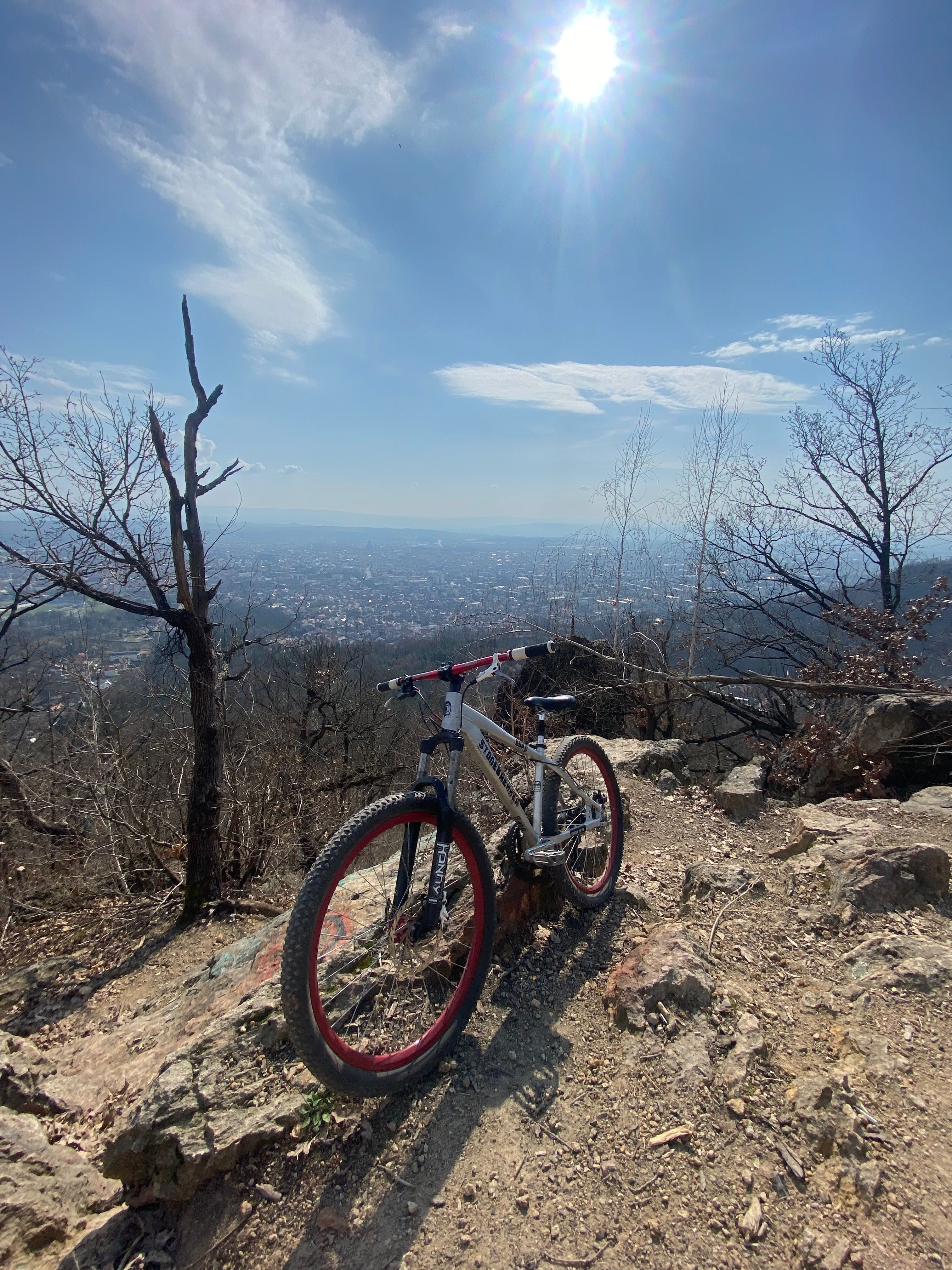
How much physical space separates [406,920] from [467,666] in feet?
3.63

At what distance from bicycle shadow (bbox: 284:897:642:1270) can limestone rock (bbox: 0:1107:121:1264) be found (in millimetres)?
791

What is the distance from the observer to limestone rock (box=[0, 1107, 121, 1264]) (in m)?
1.74

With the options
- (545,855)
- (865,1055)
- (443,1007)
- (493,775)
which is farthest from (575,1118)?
(493,775)

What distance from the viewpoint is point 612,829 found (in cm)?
363

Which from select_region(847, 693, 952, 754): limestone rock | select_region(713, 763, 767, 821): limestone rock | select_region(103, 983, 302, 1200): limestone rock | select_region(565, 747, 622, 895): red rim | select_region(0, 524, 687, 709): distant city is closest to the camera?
select_region(103, 983, 302, 1200): limestone rock

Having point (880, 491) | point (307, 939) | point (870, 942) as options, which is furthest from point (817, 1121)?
point (880, 491)

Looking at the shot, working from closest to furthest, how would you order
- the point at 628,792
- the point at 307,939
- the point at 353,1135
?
the point at 307,939 → the point at 353,1135 → the point at 628,792

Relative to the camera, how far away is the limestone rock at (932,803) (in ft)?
14.2

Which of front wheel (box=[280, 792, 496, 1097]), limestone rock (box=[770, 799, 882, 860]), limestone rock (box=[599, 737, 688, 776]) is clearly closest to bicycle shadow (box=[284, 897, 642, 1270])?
front wheel (box=[280, 792, 496, 1097])

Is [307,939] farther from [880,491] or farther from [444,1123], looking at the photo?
[880,491]

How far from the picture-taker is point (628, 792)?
5.11 meters

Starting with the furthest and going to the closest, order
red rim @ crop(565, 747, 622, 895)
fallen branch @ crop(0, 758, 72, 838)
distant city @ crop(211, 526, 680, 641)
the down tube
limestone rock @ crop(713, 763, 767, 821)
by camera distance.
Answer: distant city @ crop(211, 526, 680, 641), fallen branch @ crop(0, 758, 72, 838), limestone rock @ crop(713, 763, 767, 821), red rim @ crop(565, 747, 622, 895), the down tube

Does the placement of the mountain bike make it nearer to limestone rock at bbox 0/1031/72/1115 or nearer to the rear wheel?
the rear wheel

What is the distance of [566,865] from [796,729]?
5.59 metres
